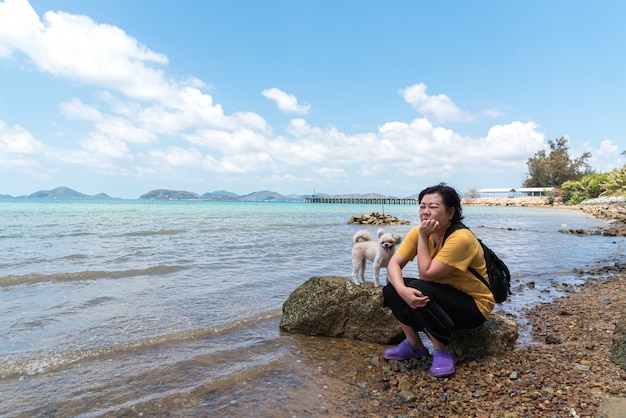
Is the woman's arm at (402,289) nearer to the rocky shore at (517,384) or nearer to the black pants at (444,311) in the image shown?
the black pants at (444,311)

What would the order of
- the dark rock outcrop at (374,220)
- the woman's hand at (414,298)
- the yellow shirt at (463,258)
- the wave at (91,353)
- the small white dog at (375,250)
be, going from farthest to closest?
the dark rock outcrop at (374,220) < the small white dog at (375,250) < the wave at (91,353) < the woman's hand at (414,298) < the yellow shirt at (463,258)

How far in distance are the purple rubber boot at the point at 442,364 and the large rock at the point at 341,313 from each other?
1.30 meters

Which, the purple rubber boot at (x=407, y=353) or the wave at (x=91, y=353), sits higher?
the purple rubber boot at (x=407, y=353)

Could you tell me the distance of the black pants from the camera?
3.80 metres

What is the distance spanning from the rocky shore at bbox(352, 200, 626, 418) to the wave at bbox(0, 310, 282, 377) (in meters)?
2.57

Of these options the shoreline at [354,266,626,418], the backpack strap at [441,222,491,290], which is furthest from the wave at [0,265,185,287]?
the backpack strap at [441,222,491,290]

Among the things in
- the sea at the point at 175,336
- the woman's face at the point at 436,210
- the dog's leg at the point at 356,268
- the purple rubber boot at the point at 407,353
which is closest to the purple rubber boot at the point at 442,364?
the purple rubber boot at the point at 407,353

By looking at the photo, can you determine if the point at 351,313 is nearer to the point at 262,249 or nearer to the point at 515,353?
the point at 515,353

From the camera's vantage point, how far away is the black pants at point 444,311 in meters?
3.80

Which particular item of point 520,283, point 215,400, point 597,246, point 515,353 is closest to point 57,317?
point 215,400

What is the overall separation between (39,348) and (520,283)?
32.1ft

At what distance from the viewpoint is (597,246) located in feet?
50.6

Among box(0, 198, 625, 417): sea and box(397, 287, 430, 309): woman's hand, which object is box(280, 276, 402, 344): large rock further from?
box(397, 287, 430, 309): woman's hand

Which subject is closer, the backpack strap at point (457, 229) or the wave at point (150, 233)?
the backpack strap at point (457, 229)
